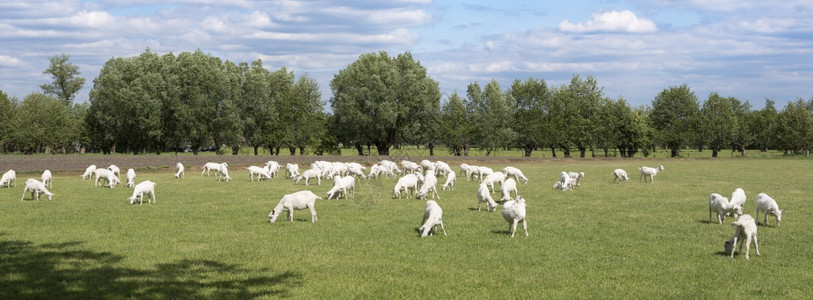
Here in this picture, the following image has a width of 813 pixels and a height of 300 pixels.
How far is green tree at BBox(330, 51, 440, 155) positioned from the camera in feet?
309

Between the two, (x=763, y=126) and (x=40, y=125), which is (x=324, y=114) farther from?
(x=763, y=126)

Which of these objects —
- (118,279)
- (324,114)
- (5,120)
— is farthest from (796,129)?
(5,120)

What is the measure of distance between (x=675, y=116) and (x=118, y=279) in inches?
4946

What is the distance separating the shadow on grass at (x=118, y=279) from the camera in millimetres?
12953

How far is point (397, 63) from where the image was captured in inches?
4085

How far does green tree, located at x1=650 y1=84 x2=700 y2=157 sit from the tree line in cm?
24

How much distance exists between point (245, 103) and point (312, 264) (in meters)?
84.0

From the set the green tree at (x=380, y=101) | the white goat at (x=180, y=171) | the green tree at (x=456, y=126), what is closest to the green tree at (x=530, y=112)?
the green tree at (x=456, y=126)

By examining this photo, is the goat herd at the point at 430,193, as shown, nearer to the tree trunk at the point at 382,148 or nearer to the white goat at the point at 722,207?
the white goat at the point at 722,207

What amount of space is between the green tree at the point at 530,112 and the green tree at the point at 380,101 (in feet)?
65.3

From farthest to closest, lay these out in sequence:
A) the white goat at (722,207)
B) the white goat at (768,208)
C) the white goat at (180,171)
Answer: the white goat at (180,171) → the white goat at (722,207) → the white goat at (768,208)

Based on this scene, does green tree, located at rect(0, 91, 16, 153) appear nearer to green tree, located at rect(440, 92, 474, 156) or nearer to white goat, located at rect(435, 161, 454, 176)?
green tree, located at rect(440, 92, 474, 156)

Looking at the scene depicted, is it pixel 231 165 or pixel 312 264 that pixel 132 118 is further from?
pixel 312 264

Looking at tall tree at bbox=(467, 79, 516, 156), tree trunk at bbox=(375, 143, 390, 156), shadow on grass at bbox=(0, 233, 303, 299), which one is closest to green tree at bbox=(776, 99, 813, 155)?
tall tree at bbox=(467, 79, 516, 156)
